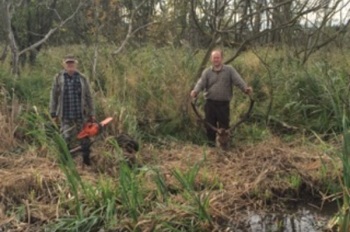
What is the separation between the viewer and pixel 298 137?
7898 millimetres

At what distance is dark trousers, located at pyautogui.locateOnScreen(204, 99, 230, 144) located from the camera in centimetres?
755

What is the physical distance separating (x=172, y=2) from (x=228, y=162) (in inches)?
244

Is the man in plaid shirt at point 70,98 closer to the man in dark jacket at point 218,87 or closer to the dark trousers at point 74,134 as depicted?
the dark trousers at point 74,134

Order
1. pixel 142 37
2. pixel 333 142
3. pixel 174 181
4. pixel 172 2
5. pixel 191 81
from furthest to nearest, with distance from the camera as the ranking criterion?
1. pixel 142 37
2. pixel 172 2
3. pixel 191 81
4. pixel 333 142
5. pixel 174 181

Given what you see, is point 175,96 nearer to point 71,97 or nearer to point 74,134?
point 74,134

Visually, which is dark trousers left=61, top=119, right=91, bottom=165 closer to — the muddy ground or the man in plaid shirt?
the man in plaid shirt

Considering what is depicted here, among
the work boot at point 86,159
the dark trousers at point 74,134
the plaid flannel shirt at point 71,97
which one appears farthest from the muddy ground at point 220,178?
the plaid flannel shirt at point 71,97

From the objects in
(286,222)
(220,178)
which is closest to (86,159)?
(220,178)

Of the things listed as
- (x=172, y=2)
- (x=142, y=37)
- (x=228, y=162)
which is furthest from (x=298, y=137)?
(x=142, y=37)

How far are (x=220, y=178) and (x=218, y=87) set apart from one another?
78.7 inches

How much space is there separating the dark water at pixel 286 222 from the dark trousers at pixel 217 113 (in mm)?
2604

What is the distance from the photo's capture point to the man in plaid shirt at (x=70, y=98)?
6.72m

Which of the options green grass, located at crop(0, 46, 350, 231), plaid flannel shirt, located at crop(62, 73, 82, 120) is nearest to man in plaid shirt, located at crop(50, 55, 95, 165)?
plaid flannel shirt, located at crop(62, 73, 82, 120)

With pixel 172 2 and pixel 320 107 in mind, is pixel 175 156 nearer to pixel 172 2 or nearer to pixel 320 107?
pixel 320 107
